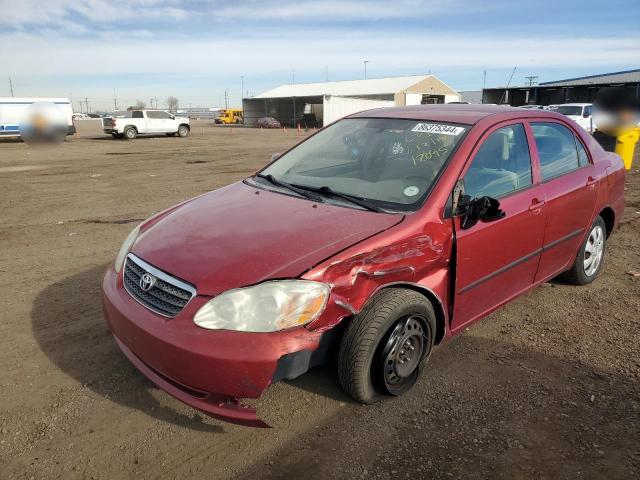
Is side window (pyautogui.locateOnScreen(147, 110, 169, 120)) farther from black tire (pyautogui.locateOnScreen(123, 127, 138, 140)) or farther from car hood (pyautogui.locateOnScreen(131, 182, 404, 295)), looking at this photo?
car hood (pyautogui.locateOnScreen(131, 182, 404, 295))

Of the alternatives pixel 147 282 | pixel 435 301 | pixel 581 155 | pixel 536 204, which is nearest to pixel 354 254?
pixel 435 301

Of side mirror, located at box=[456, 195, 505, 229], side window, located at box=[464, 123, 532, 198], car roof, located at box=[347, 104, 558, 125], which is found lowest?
side mirror, located at box=[456, 195, 505, 229]

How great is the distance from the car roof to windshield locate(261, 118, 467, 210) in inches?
3.1

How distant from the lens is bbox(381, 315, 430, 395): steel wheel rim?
104 inches

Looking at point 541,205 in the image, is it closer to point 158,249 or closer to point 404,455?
point 404,455

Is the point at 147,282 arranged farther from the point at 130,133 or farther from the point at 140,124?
the point at 140,124

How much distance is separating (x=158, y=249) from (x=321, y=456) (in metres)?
1.42

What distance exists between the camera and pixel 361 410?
2.74 metres

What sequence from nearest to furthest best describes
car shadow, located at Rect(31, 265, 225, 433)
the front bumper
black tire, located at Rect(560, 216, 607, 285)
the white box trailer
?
1. the front bumper
2. car shadow, located at Rect(31, 265, 225, 433)
3. black tire, located at Rect(560, 216, 607, 285)
4. the white box trailer

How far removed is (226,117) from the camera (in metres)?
68.1

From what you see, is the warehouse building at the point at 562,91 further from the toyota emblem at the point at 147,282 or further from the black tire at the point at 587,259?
the toyota emblem at the point at 147,282

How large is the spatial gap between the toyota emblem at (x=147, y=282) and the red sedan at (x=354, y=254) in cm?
1

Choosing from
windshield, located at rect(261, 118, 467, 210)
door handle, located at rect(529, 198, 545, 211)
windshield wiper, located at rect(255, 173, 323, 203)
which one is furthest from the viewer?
door handle, located at rect(529, 198, 545, 211)

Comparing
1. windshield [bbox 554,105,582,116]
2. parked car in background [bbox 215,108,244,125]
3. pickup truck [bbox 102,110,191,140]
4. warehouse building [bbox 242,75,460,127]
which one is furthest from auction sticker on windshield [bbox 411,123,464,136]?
parked car in background [bbox 215,108,244,125]
